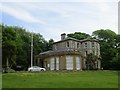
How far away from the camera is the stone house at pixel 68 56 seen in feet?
216

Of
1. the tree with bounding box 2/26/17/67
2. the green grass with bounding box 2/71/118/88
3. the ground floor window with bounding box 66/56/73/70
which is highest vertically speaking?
the tree with bounding box 2/26/17/67

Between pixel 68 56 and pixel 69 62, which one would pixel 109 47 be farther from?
pixel 69 62

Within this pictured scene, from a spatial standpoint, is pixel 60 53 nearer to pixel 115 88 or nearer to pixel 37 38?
pixel 37 38

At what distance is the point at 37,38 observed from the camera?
305 feet

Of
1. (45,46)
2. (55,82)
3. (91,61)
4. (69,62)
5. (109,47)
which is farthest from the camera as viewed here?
(45,46)

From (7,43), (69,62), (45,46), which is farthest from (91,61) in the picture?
(7,43)

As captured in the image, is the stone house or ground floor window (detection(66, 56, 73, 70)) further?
the stone house

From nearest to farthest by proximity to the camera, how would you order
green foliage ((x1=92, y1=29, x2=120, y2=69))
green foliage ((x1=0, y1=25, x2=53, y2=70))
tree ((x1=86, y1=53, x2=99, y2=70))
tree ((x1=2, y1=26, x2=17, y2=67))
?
tree ((x1=2, y1=26, x2=17, y2=67)) < green foliage ((x1=0, y1=25, x2=53, y2=70)) < tree ((x1=86, y1=53, x2=99, y2=70)) < green foliage ((x1=92, y1=29, x2=120, y2=69))

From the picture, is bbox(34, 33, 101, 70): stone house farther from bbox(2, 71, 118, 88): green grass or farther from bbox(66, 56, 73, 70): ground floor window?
bbox(2, 71, 118, 88): green grass

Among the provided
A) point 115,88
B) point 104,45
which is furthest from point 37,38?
point 115,88

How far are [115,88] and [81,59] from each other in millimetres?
45739

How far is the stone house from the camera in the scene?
216 feet

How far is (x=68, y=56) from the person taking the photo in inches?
2598

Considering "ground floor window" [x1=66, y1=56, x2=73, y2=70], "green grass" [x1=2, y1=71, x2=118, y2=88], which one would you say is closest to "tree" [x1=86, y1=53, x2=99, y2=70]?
"ground floor window" [x1=66, y1=56, x2=73, y2=70]
